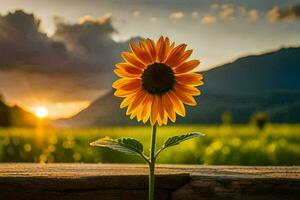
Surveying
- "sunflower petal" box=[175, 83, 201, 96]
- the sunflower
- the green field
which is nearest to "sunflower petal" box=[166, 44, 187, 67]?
the sunflower

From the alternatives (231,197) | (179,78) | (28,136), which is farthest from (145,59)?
(28,136)

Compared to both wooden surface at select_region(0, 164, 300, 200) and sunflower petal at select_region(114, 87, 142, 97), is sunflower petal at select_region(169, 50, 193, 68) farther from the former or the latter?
wooden surface at select_region(0, 164, 300, 200)

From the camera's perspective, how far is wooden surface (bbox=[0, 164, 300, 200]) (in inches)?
107

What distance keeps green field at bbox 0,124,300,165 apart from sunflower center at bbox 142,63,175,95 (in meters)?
4.86

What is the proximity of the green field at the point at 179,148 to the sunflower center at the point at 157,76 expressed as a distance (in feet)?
15.9

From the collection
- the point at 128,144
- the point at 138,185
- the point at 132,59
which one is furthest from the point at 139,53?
the point at 138,185

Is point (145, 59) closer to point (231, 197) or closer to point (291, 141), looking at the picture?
point (231, 197)

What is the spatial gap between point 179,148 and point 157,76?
5.09 metres

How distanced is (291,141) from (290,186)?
5774 mm

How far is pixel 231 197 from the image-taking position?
2.78 metres

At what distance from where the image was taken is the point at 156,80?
254 centimetres

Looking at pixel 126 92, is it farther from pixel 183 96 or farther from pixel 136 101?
pixel 183 96

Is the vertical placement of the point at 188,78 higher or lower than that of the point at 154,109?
higher

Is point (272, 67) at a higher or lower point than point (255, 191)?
higher
